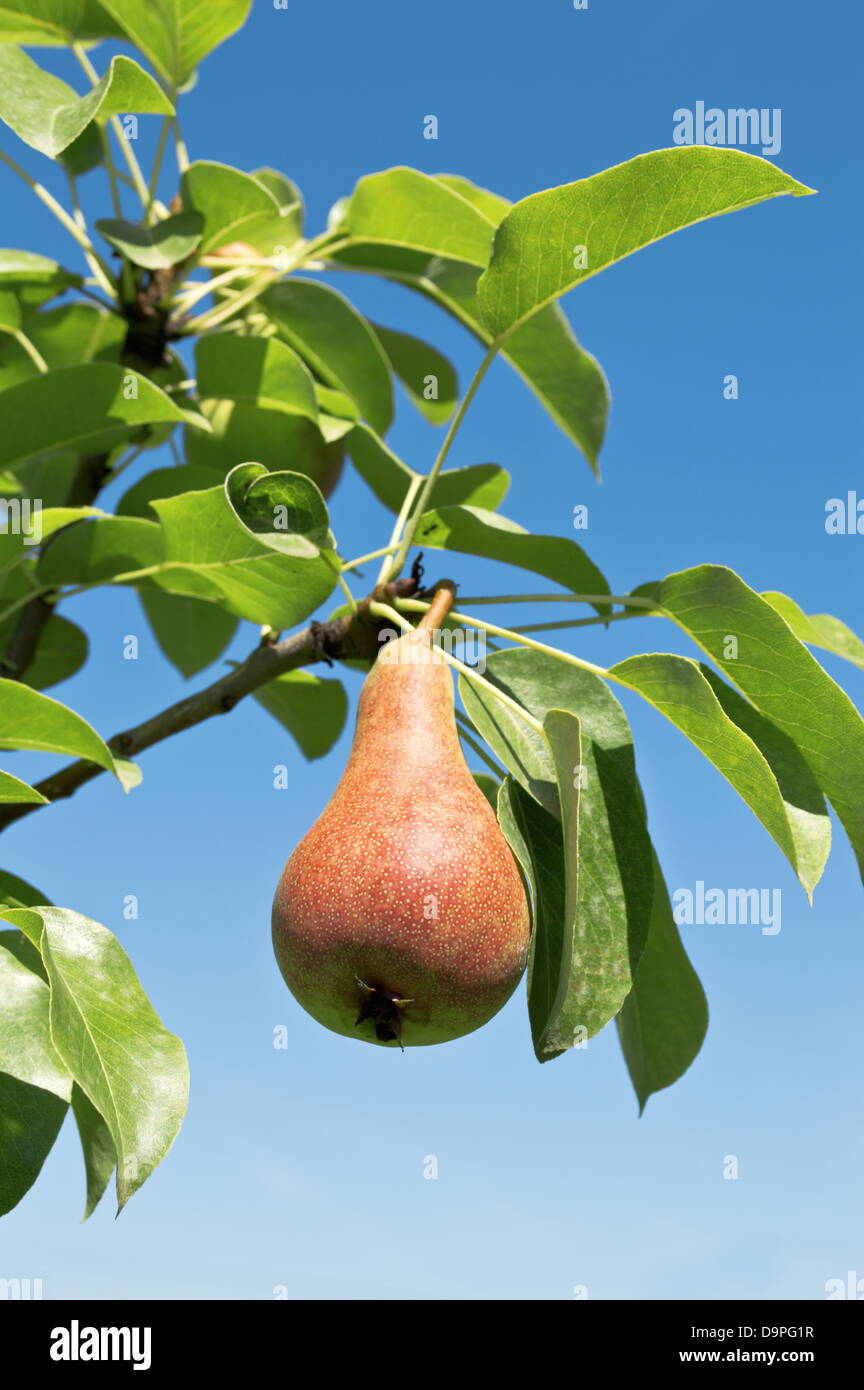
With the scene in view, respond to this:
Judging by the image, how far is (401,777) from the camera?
1142 mm

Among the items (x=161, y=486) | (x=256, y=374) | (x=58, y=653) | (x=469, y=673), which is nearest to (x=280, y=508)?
(x=469, y=673)

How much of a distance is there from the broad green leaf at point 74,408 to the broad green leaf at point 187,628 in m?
0.52

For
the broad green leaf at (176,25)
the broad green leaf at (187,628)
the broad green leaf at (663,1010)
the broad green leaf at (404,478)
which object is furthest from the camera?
the broad green leaf at (187,628)

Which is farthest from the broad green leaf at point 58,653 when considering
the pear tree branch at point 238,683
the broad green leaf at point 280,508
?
the broad green leaf at point 280,508

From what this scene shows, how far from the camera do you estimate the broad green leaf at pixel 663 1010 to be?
143 centimetres

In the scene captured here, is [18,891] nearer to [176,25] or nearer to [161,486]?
[161,486]

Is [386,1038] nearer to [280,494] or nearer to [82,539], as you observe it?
[280,494]

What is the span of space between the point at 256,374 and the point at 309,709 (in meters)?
0.57

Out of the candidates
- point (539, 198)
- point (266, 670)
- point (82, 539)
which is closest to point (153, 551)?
point (82, 539)

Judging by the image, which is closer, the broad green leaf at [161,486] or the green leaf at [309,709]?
the broad green leaf at [161,486]

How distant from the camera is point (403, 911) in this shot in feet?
3.34

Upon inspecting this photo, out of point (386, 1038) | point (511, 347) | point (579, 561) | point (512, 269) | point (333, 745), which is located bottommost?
point (386, 1038)

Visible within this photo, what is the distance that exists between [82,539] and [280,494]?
494mm

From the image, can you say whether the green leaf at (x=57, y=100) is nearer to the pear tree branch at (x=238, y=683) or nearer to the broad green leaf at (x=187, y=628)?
the pear tree branch at (x=238, y=683)
